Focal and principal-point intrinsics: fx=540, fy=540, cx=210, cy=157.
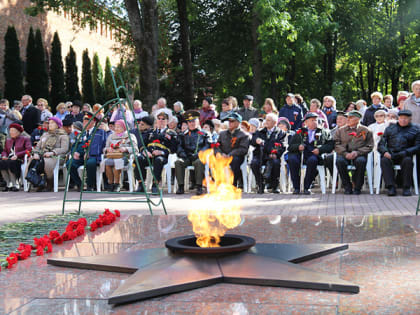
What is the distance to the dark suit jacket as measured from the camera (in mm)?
13984

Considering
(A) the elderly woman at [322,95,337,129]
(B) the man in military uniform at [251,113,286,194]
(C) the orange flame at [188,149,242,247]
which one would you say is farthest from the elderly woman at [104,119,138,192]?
(A) the elderly woman at [322,95,337,129]

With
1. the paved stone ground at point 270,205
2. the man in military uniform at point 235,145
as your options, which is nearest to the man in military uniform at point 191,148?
the man in military uniform at point 235,145

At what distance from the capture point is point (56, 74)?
89.7ft

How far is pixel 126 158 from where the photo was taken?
11.7 metres

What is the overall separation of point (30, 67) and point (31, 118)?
11.7 meters

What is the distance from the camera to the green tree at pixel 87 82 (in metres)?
31.3

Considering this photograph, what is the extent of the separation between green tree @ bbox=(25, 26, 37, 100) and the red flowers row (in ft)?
63.6

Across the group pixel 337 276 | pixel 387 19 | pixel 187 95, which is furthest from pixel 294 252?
pixel 387 19

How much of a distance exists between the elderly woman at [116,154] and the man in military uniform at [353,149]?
434 centimetres

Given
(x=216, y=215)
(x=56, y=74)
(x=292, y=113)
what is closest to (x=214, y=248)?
(x=216, y=215)

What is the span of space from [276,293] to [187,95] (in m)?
14.8

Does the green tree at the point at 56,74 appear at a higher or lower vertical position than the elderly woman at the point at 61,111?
higher

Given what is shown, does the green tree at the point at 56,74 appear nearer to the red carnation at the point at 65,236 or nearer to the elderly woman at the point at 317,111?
the elderly woman at the point at 317,111

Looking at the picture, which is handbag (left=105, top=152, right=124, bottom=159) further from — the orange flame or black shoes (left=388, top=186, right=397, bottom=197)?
black shoes (left=388, top=186, right=397, bottom=197)
